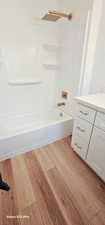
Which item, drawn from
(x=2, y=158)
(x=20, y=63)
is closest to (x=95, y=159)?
(x=2, y=158)

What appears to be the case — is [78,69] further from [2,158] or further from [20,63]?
[2,158]

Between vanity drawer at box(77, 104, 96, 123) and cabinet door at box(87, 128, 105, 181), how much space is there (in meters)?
0.12

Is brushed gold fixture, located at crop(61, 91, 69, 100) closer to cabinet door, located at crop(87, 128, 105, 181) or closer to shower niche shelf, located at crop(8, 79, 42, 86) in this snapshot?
shower niche shelf, located at crop(8, 79, 42, 86)

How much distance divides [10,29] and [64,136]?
5.66ft

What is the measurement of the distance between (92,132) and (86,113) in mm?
197

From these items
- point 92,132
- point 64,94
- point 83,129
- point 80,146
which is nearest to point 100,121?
point 92,132

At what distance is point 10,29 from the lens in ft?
5.47

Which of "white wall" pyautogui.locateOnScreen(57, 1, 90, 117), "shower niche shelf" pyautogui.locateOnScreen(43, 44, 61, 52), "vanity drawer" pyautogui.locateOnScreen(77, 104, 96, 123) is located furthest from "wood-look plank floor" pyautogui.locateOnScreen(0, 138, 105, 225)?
"shower niche shelf" pyautogui.locateOnScreen(43, 44, 61, 52)

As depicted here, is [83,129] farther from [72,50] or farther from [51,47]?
[51,47]

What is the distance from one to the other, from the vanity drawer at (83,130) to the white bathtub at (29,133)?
0.32 meters

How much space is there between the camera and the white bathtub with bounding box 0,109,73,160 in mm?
1332

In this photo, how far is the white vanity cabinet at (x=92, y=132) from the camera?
108 centimetres

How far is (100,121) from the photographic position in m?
1.07

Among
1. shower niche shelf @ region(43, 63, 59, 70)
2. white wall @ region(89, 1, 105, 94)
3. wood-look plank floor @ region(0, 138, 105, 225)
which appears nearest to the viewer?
wood-look plank floor @ region(0, 138, 105, 225)
